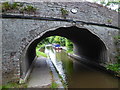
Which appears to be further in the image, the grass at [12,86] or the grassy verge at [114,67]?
the grassy verge at [114,67]

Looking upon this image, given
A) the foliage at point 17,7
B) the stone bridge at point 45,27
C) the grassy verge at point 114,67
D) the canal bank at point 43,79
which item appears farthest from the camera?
the grassy verge at point 114,67

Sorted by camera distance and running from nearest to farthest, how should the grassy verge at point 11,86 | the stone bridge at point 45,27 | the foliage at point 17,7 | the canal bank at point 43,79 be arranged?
the grassy verge at point 11,86 → the canal bank at point 43,79 → the stone bridge at point 45,27 → the foliage at point 17,7

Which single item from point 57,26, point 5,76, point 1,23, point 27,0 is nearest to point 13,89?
point 5,76

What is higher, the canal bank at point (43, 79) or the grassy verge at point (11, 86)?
the grassy verge at point (11, 86)

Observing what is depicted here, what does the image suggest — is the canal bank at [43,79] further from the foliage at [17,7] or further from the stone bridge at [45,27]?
the foliage at [17,7]

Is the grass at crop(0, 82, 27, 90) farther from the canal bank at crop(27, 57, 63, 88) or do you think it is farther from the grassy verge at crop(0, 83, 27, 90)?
the canal bank at crop(27, 57, 63, 88)

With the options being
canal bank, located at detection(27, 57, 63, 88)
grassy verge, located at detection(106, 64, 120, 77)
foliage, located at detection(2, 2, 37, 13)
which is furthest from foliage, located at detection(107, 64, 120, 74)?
foliage, located at detection(2, 2, 37, 13)

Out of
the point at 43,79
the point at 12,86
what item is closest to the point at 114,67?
the point at 43,79

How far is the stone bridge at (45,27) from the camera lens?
6504 mm

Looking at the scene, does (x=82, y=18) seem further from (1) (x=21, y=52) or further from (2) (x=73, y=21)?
(1) (x=21, y=52)

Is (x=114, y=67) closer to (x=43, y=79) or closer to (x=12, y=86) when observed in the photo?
(x=43, y=79)

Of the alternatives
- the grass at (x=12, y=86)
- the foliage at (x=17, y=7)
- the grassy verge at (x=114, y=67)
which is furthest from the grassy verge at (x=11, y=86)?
the grassy verge at (x=114, y=67)

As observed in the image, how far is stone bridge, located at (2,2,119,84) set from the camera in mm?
6504

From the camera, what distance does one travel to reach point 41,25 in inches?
288
